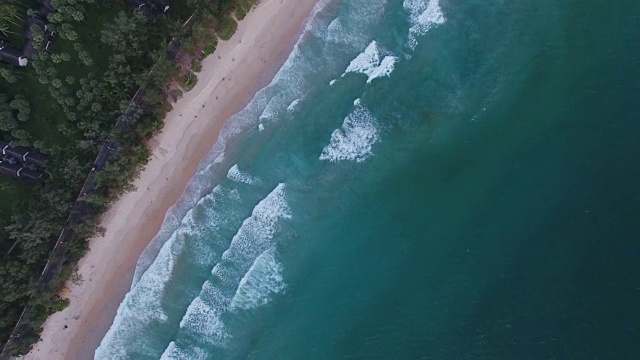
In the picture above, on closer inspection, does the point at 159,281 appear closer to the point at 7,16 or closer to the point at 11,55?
the point at 11,55

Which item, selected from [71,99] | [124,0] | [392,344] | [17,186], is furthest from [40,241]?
[392,344]

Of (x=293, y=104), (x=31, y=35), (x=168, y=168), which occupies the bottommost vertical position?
(x=293, y=104)

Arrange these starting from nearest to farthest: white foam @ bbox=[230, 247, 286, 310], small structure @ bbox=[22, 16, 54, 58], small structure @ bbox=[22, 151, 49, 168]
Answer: small structure @ bbox=[22, 16, 54, 58], small structure @ bbox=[22, 151, 49, 168], white foam @ bbox=[230, 247, 286, 310]

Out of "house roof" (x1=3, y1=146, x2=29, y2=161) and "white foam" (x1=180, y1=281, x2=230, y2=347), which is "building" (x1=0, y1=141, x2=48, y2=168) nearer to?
"house roof" (x1=3, y1=146, x2=29, y2=161)

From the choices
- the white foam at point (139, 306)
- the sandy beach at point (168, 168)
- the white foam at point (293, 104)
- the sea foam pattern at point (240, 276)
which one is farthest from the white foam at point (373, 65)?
the white foam at point (139, 306)

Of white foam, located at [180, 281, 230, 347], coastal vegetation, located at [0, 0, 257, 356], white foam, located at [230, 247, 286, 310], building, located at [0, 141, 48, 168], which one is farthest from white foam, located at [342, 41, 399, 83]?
building, located at [0, 141, 48, 168]

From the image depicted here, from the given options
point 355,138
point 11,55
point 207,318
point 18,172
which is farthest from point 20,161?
point 355,138
